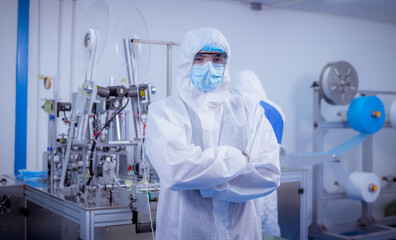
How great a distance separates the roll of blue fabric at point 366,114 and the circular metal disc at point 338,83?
0.37 ft

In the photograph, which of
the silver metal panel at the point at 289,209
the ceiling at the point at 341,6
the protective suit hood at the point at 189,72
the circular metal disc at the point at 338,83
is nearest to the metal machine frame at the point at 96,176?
the protective suit hood at the point at 189,72

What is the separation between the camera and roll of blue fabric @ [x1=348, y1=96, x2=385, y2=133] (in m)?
4.43

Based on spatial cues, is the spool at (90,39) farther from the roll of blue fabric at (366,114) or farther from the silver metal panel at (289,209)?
the roll of blue fabric at (366,114)

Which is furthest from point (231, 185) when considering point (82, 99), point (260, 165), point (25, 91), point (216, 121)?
point (25, 91)

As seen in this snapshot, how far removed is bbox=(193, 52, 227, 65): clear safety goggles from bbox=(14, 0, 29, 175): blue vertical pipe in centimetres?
229

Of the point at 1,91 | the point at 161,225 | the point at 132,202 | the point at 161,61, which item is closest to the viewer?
the point at 161,225

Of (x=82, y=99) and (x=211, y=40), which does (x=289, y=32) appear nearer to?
(x=82, y=99)

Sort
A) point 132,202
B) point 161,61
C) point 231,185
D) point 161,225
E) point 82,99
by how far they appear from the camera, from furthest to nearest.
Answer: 1. point 161,61
2. point 82,99
3. point 132,202
4. point 161,225
5. point 231,185

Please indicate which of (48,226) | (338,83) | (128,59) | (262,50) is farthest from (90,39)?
(338,83)

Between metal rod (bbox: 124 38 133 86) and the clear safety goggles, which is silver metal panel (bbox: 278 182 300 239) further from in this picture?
the clear safety goggles

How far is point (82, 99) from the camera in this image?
2.81 metres

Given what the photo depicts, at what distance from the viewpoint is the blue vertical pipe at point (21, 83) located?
12.2ft

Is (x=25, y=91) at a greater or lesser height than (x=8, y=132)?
greater

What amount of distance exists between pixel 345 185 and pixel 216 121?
3.14m
